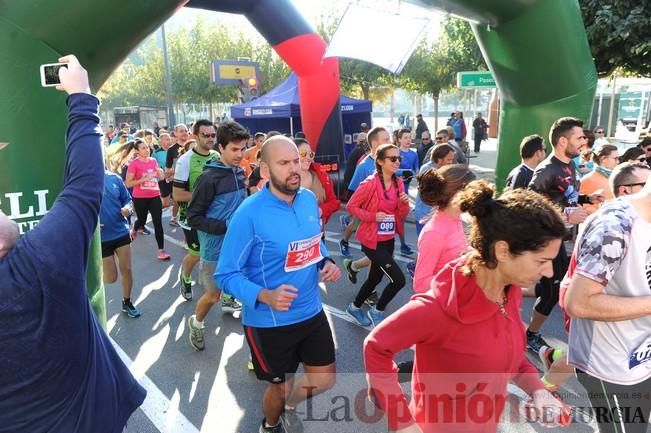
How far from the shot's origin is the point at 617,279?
79.0 inches

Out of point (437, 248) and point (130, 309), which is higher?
point (437, 248)

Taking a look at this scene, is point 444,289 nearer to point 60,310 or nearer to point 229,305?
point 60,310

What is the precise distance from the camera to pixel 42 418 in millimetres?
1452

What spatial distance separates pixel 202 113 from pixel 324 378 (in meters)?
52.0

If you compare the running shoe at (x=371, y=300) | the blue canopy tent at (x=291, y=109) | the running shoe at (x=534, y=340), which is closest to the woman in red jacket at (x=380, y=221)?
the running shoe at (x=371, y=300)

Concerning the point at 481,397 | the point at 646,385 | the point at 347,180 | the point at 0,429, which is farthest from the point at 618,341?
the point at 347,180

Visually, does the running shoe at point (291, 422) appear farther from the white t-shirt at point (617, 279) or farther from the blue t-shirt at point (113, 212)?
the blue t-shirt at point (113, 212)

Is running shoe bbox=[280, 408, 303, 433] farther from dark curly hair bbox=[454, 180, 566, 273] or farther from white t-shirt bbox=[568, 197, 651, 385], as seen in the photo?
dark curly hair bbox=[454, 180, 566, 273]

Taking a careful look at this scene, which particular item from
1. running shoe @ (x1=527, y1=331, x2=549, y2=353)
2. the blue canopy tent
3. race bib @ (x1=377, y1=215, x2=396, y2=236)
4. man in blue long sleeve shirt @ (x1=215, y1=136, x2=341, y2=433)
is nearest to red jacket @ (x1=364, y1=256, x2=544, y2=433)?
man in blue long sleeve shirt @ (x1=215, y1=136, x2=341, y2=433)

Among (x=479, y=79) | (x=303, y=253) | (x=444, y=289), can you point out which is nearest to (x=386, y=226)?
(x=303, y=253)

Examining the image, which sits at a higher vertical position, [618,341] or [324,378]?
[618,341]

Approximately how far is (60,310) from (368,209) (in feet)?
11.4

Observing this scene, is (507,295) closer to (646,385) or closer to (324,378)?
(646,385)

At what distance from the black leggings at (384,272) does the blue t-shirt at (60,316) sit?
312 centimetres
